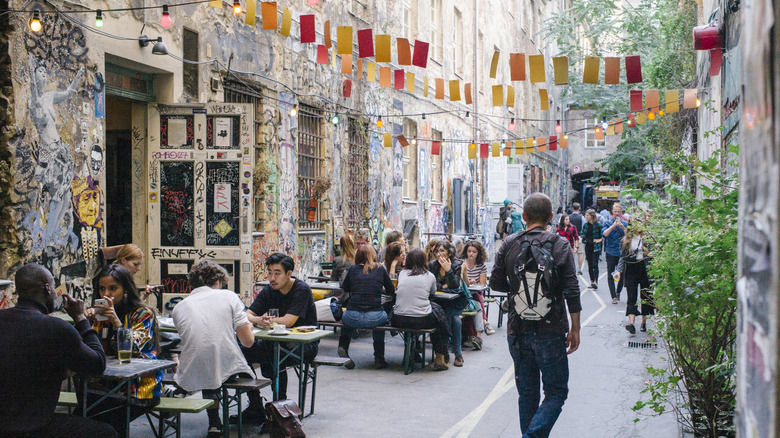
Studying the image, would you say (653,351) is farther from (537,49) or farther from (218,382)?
(537,49)

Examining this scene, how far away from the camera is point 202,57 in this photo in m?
11.3

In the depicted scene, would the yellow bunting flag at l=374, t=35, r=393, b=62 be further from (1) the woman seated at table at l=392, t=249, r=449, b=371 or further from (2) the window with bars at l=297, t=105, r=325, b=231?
(2) the window with bars at l=297, t=105, r=325, b=231

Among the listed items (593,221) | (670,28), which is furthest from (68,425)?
(670,28)

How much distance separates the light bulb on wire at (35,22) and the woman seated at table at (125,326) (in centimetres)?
357

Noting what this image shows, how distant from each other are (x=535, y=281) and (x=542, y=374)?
661 mm

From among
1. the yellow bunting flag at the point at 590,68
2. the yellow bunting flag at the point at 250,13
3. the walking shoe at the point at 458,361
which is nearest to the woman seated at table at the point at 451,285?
the walking shoe at the point at 458,361

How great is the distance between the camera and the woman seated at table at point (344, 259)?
11914 millimetres

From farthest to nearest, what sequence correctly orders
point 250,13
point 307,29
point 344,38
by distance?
point 307,29 → point 344,38 → point 250,13

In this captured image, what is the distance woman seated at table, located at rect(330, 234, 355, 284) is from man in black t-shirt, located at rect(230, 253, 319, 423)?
4.29 meters

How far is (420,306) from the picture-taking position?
9.43 m

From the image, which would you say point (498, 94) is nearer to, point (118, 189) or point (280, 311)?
point (118, 189)

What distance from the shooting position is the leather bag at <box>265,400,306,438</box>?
6215 mm

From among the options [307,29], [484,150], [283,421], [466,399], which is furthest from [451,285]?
[484,150]

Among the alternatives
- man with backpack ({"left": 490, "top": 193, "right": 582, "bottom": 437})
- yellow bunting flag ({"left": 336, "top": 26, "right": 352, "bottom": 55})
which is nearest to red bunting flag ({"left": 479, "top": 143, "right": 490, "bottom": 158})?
yellow bunting flag ({"left": 336, "top": 26, "right": 352, "bottom": 55})
